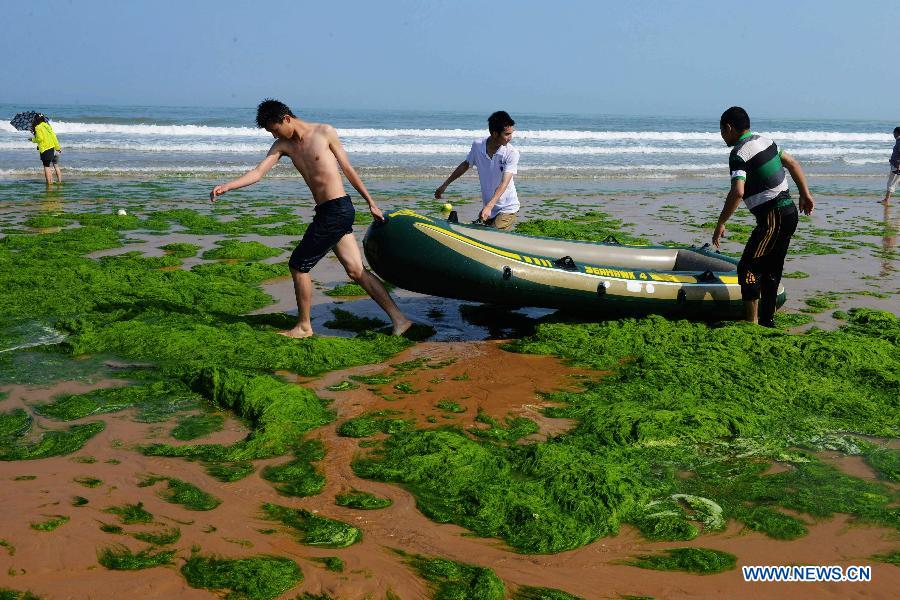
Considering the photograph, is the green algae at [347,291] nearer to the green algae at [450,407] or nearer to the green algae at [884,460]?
the green algae at [450,407]

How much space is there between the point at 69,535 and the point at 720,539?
8.54 ft

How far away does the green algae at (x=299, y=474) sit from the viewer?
11.3ft

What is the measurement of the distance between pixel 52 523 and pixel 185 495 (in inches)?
20.5

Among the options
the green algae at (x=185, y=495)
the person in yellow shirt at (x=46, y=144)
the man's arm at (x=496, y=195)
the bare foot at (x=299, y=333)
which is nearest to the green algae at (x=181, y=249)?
the bare foot at (x=299, y=333)

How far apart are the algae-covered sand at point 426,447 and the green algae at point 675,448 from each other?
0.02 metres

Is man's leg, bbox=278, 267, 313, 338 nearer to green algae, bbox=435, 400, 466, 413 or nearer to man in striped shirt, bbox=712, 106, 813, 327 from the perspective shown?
green algae, bbox=435, 400, 466, 413

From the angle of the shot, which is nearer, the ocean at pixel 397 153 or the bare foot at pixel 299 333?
the bare foot at pixel 299 333

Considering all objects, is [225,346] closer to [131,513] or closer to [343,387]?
[343,387]

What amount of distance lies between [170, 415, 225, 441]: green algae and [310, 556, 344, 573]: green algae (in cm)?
139

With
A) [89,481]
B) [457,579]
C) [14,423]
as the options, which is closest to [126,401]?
[14,423]

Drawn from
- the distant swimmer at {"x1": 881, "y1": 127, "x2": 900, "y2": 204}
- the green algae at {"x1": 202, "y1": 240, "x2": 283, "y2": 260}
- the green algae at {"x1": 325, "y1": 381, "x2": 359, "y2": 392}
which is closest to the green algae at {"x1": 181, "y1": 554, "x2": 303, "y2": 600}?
the green algae at {"x1": 325, "y1": 381, "x2": 359, "y2": 392}

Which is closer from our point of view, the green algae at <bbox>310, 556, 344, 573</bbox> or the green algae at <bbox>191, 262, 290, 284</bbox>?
the green algae at <bbox>310, 556, 344, 573</bbox>

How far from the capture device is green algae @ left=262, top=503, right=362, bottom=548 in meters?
3.01

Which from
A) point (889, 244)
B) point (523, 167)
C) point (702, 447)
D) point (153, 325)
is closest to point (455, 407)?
point (702, 447)
